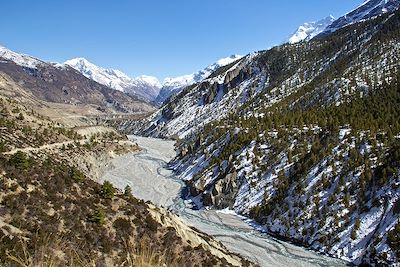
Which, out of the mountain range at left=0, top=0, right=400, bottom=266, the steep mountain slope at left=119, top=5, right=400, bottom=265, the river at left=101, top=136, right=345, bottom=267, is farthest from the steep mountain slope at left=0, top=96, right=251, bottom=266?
the steep mountain slope at left=119, top=5, right=400, bottom=265

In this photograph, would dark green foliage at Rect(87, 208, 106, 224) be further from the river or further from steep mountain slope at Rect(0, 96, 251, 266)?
the river

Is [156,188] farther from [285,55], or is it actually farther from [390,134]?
[285,55]

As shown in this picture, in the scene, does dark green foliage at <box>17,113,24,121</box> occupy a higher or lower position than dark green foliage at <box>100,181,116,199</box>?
higher

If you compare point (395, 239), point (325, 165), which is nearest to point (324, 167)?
point (325, 165)

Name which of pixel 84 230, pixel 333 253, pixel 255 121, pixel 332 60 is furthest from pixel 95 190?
pixel 332 60

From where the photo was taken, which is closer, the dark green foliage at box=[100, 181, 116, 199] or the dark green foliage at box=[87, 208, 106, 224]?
the dark green foliage at box=[87, 208, 106, 224]

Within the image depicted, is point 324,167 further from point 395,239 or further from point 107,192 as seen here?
point 107,192

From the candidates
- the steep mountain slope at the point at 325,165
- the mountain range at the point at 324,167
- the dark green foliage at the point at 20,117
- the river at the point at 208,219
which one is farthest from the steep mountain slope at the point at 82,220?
the dark green foliage at the point at 20,117

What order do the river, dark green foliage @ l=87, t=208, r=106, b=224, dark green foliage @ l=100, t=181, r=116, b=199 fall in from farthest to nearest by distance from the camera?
1. the river
2. dark green foliage @ l=100, t=181, r=116, b=199
3. dark green foliage @ l=87, t=208, r=106, b=224
